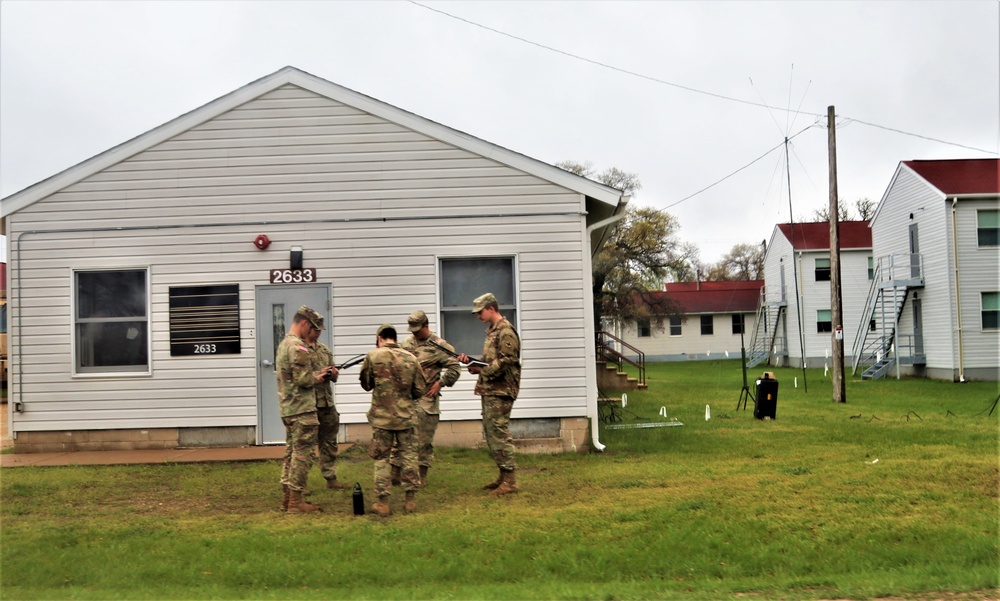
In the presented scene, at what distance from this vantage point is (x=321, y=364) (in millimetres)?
9508

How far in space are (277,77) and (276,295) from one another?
3092mm

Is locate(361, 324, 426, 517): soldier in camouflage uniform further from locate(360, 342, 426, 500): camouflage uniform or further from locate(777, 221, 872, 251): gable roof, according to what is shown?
locate(777, 221, 872, 251): gable roof

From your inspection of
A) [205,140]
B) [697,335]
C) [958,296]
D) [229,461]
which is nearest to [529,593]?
[229,461]

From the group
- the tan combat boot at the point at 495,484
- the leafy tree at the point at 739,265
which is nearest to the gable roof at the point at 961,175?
the tan combat boot at the point at 495,484

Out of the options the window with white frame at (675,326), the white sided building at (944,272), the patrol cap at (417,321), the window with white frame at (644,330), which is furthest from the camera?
the window with white frame at (675,326)

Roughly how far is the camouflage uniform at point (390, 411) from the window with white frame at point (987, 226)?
2716 cm

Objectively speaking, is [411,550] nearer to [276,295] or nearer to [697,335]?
[276,295]

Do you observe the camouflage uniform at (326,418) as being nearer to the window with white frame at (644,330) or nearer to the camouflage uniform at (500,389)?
the camouflage uniform at (500,389)

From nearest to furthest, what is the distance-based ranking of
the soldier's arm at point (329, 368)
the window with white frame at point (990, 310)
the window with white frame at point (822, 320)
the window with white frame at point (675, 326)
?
the soldier's arm at point (329, 368) < the window with white frame at point (990, 310) < the window with white frame at point (822, 320) < the window with white frame at point (675, 326)

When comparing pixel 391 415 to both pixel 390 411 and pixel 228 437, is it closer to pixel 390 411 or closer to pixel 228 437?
pixel 390 411

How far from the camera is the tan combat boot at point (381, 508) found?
333 inches

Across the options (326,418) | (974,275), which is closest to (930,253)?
(974,275)

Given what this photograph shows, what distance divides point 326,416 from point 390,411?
1.22 m

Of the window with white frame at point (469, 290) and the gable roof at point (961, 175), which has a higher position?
the gable roof at point (961, 175)
